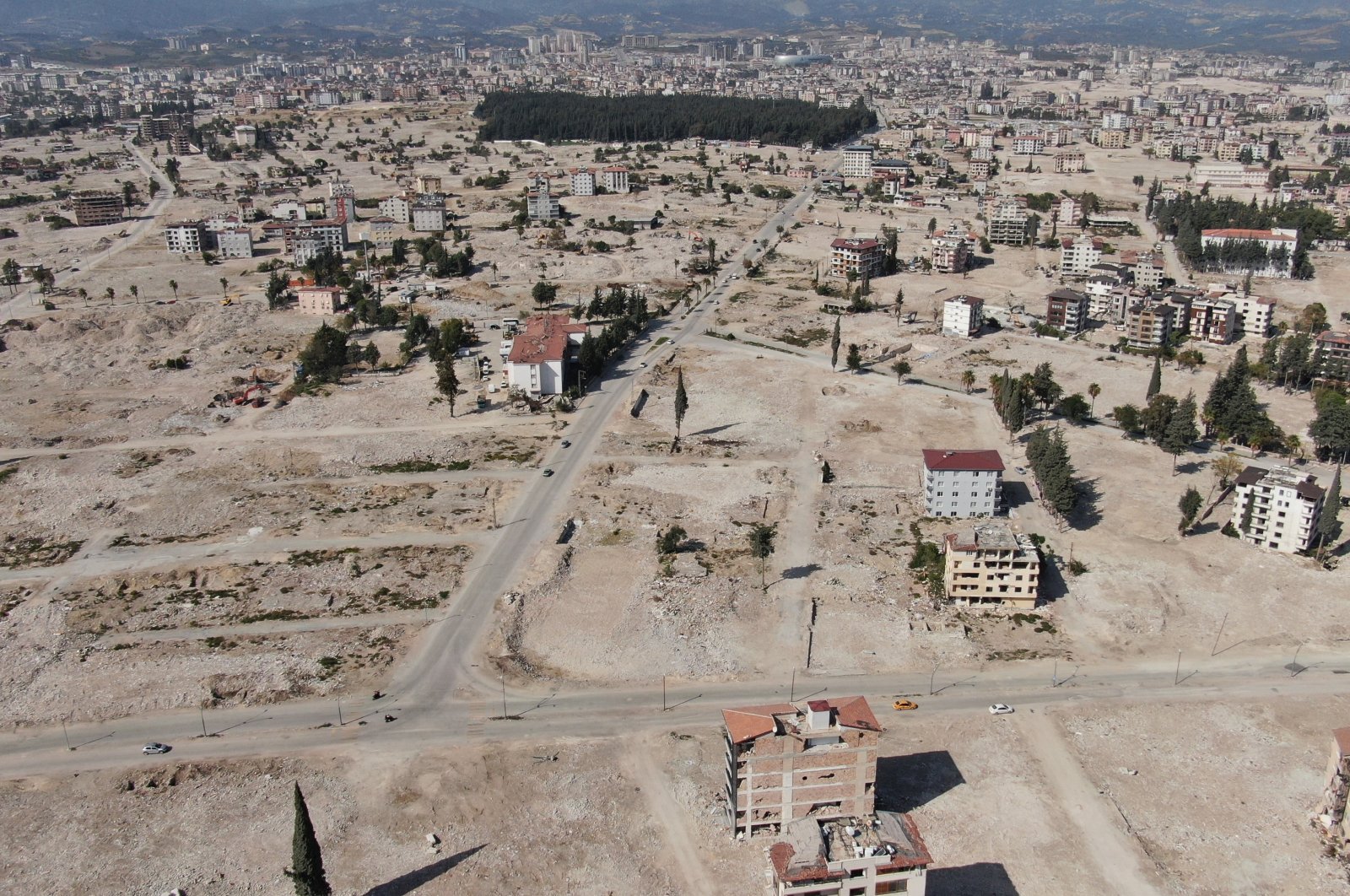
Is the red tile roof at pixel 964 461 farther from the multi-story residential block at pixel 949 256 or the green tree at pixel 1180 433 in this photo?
the multi-story residential block at pixel 949 256

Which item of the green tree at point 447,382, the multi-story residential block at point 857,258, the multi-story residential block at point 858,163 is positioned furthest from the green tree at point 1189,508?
the multi-story residential block at point 858,163

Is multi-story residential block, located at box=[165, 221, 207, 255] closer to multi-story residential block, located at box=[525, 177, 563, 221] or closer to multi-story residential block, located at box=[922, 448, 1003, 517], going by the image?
multi-story residential block, located at box=[525, 177, 563, 221]

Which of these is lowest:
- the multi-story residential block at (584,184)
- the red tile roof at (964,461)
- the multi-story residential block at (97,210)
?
the red tile roof at (964,461)

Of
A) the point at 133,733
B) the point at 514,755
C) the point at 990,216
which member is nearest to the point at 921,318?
the point at 990,216

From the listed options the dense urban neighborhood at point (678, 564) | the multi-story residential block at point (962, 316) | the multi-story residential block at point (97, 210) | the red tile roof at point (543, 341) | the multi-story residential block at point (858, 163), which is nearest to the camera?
the dense urban neighborhood at point (678, 564)

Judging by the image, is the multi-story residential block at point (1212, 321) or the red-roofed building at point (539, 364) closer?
the red-roofed building at point (539, 364)
